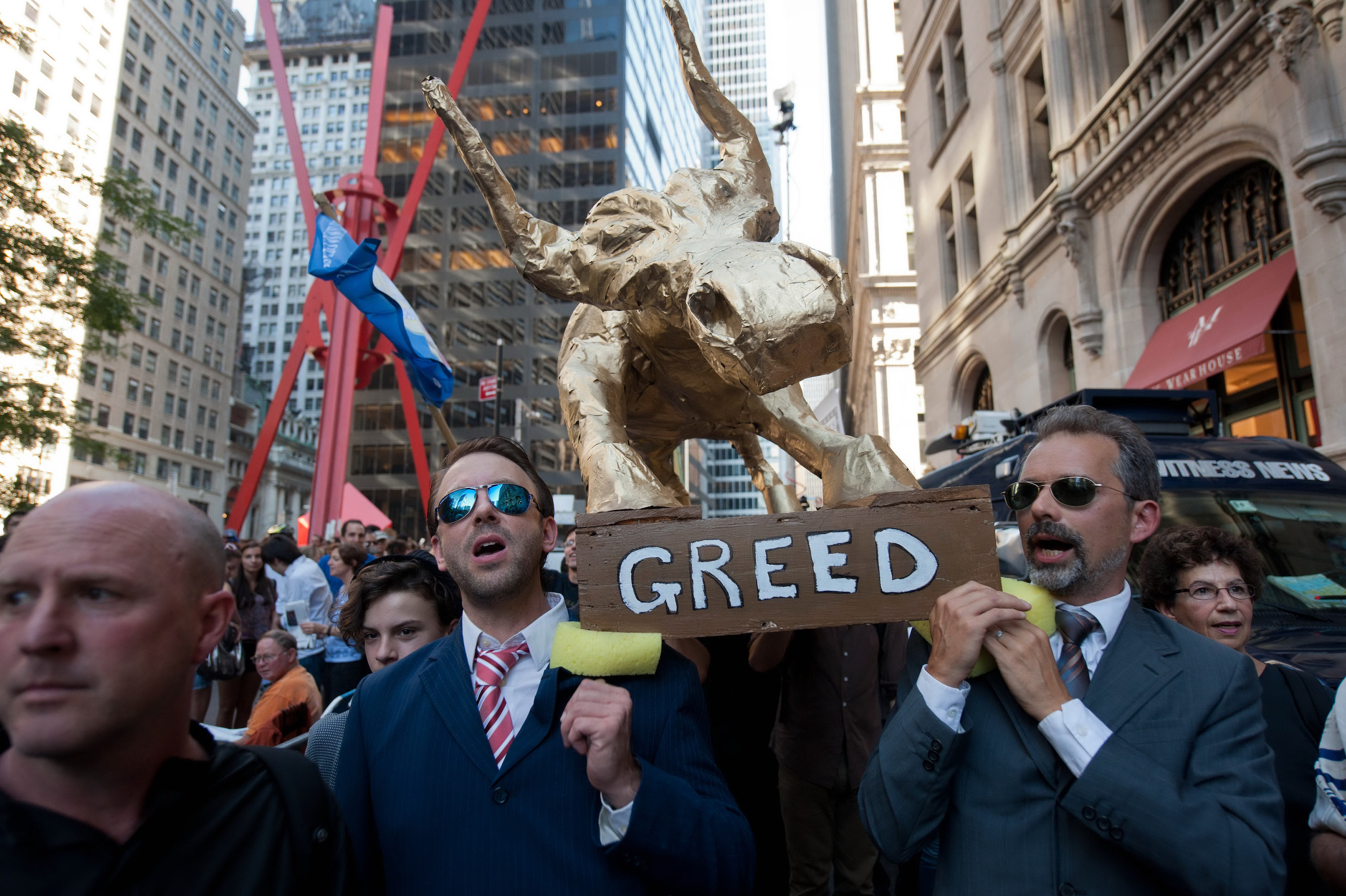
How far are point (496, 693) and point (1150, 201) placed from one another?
1222 cm

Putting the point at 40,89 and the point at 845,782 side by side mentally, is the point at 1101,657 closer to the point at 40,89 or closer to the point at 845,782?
the point at 845,782

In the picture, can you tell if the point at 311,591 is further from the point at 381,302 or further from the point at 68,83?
the point at 68,83

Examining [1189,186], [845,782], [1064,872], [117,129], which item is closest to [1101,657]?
[1064,872]

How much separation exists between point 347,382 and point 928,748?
55.1ft

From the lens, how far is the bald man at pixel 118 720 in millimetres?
996

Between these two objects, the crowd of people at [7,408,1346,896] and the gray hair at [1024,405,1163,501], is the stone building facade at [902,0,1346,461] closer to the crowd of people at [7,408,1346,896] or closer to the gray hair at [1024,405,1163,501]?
the gray hair at [1024,405,1163,501]

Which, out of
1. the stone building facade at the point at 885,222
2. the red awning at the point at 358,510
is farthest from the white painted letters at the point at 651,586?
the stone building facade at the point at 885,222

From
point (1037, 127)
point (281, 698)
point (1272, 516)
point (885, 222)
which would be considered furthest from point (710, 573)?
point (885, 222)

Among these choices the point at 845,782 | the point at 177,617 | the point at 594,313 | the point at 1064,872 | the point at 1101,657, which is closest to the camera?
the point at 177,617

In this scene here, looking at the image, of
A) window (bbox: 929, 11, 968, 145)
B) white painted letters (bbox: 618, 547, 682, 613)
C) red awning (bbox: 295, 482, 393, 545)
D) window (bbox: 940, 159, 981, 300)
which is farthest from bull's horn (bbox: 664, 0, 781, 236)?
window (bbox: 929, 11, 968, 145)

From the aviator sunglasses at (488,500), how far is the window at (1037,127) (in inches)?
613

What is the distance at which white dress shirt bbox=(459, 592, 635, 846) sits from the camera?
5.88ft

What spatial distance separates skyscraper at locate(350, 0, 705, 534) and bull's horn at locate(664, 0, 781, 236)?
46.7 metres

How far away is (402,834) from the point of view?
158 centimetres
